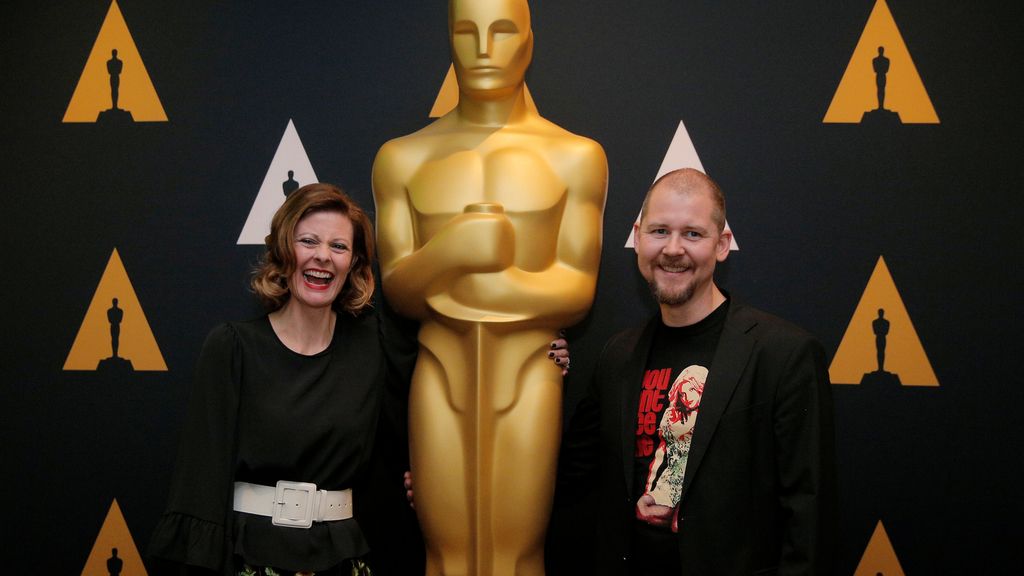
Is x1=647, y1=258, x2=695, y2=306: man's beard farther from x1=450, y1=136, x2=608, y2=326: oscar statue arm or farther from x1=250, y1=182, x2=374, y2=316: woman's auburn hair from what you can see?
x1=250, y1=182, x2=374, y2=316: woman's auburn hair

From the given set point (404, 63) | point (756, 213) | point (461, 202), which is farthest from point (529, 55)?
point (756, 213)

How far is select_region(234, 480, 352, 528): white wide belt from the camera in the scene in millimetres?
2068

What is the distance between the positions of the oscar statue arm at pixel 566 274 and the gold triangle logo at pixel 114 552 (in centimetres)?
Result: 157

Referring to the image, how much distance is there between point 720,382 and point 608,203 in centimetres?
114

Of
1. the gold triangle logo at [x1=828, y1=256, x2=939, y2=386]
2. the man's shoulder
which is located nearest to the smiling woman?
the man's shoulder

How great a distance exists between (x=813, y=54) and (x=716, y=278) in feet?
2.66

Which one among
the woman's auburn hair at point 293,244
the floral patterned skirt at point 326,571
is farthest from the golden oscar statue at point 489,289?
the floral patterned skirt at point 326,571

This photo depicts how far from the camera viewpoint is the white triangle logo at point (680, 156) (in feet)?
9.70

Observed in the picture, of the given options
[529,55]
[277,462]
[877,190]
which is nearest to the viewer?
[277,462]

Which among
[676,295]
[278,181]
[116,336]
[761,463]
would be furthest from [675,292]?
[116,336]

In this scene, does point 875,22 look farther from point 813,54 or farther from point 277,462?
point 277,462

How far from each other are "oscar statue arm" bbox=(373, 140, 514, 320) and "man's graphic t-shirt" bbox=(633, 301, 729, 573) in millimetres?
505

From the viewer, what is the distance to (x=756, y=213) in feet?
9.66

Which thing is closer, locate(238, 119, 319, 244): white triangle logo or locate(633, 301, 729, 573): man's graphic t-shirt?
locate(633, 301, 729, 573): man's graphic t-shirt
